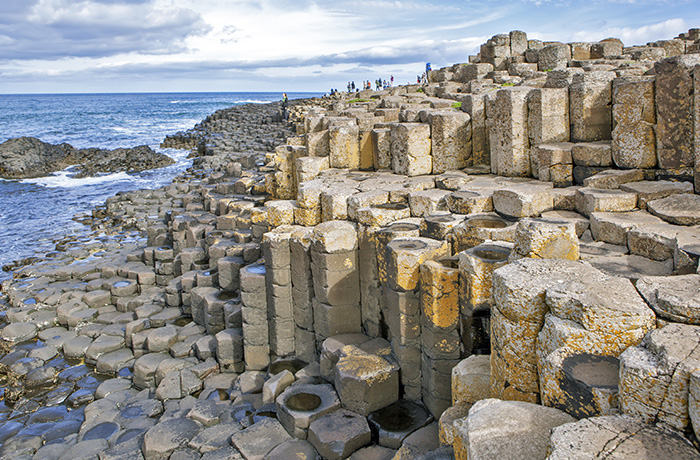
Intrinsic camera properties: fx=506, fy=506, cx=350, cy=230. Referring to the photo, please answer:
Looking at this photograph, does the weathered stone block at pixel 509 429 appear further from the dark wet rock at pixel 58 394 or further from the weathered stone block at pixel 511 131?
the dark wet rock at pixel 58 394

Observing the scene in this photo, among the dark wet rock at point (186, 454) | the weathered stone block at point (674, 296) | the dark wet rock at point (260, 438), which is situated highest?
the weathered stone block at point (674, 296)

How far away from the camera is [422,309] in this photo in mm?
6387

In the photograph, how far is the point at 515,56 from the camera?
79.3 feet

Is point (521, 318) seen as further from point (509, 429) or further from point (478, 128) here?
point (478, 128)

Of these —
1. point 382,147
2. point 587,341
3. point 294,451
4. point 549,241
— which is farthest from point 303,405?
point 382,147

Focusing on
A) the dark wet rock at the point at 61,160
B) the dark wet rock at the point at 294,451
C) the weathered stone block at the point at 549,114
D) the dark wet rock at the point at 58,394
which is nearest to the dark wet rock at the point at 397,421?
the dark wet rock at the point at 294,451

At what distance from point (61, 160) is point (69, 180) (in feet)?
22.0

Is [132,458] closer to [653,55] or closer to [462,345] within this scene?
[462,345]

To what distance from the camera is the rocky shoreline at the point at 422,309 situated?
368 centimetres

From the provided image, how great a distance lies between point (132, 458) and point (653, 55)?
21570mm

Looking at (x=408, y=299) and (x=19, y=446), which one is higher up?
(x=408, y=299)

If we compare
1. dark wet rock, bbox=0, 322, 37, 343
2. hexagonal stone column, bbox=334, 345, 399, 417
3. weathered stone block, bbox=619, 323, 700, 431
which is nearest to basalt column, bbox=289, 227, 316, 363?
hexagonal stone column, bbox=334, 345, 399, 417

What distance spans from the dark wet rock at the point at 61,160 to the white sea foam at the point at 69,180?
88 centimetres

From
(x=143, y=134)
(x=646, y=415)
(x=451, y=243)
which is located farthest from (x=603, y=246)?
(x=143, y=134)
